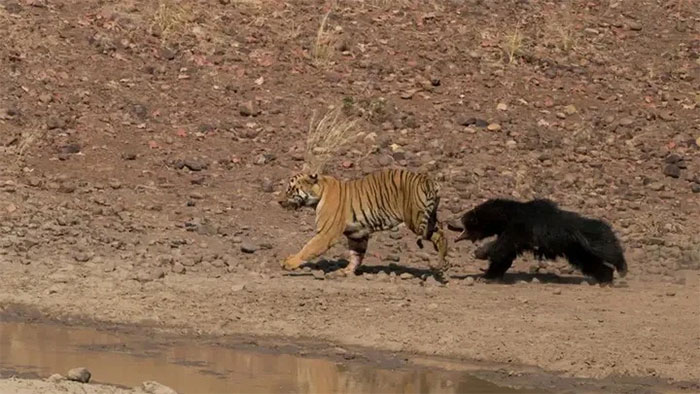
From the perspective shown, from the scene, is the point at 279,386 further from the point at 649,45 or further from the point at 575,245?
the point at 649,45

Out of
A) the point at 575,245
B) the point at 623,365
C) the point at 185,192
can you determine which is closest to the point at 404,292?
the point at 575,245

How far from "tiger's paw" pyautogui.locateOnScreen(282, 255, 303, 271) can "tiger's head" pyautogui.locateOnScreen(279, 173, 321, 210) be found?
54 cm

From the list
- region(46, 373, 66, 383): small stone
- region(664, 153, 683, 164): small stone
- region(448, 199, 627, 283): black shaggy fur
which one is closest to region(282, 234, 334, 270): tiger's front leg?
region(448, 199, 627, 283): black shaggy fur

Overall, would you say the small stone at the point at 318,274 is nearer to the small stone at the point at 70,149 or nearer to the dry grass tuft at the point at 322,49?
the small stone at the point at 70,149

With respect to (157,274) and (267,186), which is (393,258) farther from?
(157,274)

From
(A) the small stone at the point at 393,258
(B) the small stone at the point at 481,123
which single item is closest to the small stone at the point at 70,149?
(A) the small stone at the point at 393,258

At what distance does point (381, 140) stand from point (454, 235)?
2.16 meters

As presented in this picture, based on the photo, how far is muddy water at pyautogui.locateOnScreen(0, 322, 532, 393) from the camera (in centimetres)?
909

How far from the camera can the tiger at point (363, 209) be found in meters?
12.3

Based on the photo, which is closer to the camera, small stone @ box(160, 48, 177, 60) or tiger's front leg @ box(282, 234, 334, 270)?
tiger's front leg @ box(282, 234, 334, 270)

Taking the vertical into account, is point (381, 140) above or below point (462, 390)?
above

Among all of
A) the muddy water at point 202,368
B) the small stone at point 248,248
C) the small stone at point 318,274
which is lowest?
the muddy water at point 202,368

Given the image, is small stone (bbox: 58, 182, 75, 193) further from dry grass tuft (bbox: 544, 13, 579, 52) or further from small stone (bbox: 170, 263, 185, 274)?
dry grass tuft (bbox: 544, 13, 579, 52)

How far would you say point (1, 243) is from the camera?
12391mm
